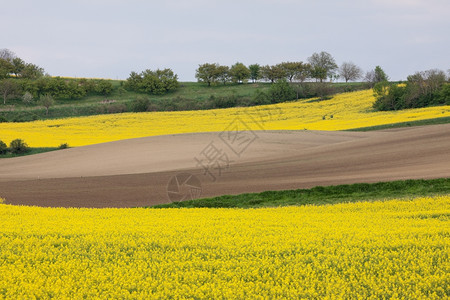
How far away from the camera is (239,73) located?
130 metres

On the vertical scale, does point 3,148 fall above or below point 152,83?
below

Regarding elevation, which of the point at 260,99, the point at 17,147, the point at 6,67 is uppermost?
the point at 6,67

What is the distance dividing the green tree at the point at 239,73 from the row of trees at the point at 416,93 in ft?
216

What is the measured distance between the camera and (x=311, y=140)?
4341cm

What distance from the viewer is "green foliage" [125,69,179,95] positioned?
Result: 112438 mm

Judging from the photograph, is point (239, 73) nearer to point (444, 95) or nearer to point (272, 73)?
point (272, 73)

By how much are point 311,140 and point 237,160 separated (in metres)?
10.7

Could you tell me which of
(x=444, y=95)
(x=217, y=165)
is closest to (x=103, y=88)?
(x=444, y=95)

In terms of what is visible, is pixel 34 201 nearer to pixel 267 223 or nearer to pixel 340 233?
pixel 267 223

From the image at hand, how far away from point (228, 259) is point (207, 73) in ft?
401

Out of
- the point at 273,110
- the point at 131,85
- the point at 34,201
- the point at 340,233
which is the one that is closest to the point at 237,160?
the point at 34,201

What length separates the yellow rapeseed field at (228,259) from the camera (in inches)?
276

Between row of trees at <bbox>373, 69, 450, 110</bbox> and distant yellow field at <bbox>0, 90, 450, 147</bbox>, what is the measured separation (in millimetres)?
3038

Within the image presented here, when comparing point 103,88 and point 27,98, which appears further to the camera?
point 103,88
